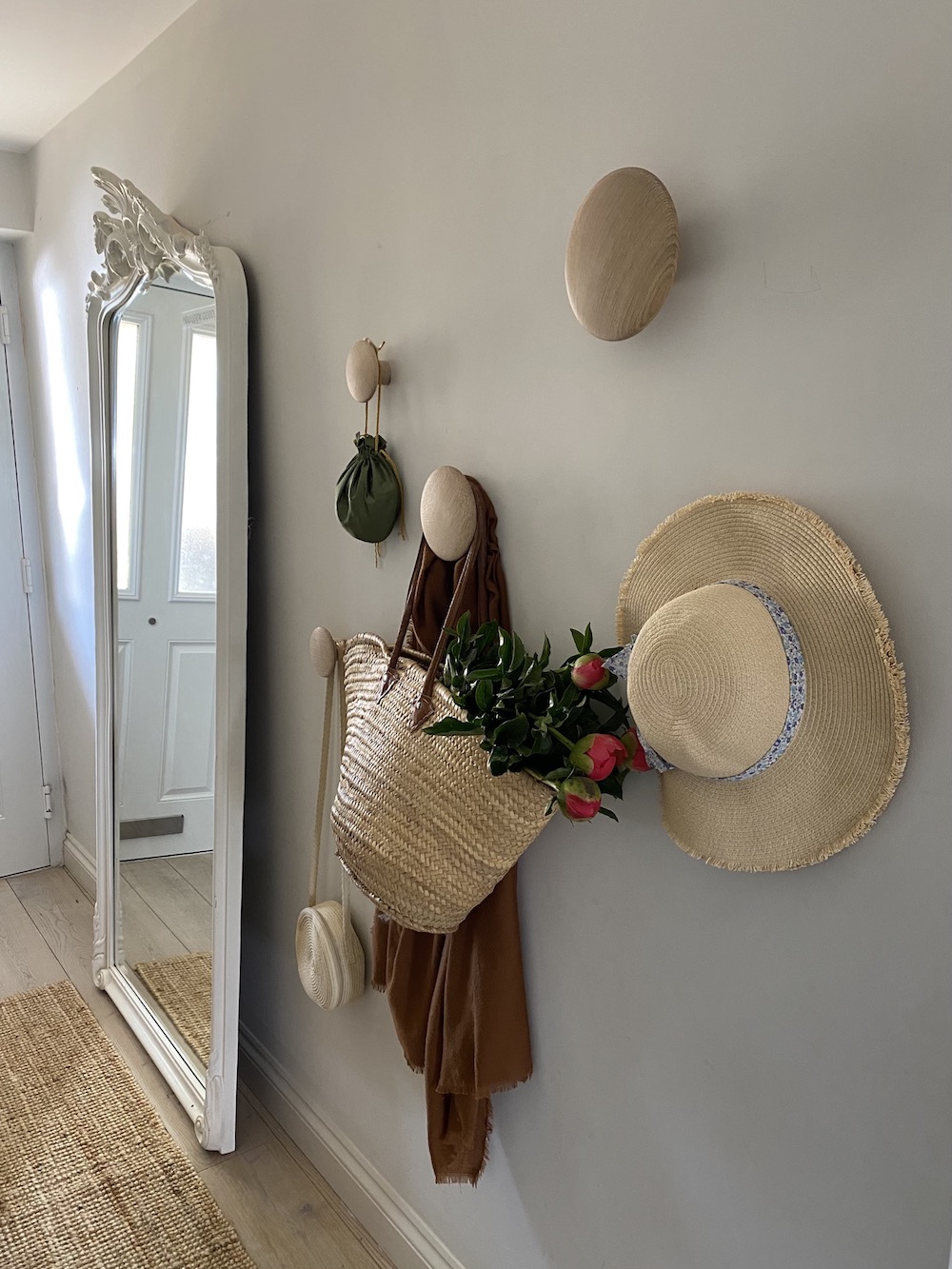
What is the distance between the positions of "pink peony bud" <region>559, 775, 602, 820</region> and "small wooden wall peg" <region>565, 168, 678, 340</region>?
46cm

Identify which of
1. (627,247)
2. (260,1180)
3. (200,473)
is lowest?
(260,1180)

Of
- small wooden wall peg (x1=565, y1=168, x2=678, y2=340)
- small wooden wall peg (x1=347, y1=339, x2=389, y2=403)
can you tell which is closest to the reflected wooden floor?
small wooden wall peg (x1=347, y1=339, x2=389, y2=403)

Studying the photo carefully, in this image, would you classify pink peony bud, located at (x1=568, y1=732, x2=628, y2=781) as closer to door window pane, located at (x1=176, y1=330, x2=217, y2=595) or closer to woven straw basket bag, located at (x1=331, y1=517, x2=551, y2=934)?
woven straw basket bag, located at (x1=331, y1=517, x2=551, y2=934)

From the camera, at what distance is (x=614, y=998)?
3.87 feet

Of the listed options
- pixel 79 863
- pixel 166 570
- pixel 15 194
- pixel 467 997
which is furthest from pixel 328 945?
pixel 15 194

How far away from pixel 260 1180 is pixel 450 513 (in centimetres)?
140

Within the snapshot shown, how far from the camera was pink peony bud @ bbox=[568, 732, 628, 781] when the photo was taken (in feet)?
3.27

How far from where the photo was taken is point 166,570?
2.12 metres

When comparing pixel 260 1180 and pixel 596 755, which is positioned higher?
pixel 596 755

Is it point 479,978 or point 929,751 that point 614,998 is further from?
point 929,751

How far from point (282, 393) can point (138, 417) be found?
584mm

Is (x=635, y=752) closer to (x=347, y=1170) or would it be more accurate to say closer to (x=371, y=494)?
(x=371, y=494)

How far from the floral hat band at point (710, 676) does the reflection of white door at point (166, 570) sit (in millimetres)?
1249

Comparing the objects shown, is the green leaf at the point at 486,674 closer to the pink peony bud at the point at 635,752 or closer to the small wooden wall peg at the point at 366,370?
the pink peony bud at the point at 635,752
